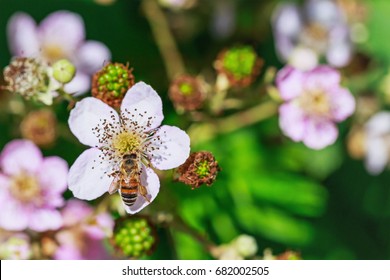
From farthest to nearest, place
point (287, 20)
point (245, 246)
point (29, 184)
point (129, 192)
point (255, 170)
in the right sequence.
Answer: point (287, 20), point (255, 170), point (29, 184), point (245, 246), point (129, 192)

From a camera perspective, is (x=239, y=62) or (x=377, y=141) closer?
(x=239, y=62)

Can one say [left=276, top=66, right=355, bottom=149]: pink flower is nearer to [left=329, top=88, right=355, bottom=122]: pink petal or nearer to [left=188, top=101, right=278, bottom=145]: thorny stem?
Answer: [left=329, top=88, right=355, bottom=122]: pink petal

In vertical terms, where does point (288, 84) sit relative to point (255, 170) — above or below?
above

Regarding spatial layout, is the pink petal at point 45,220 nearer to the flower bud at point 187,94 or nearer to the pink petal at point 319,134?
the flower bud at point 187,94

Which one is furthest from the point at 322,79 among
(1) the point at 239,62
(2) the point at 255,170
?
(2) the point at 255,170

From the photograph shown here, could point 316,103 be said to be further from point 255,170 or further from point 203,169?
point 203,169

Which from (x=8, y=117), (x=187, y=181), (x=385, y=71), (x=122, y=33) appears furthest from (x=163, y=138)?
(x=385, y=71)
